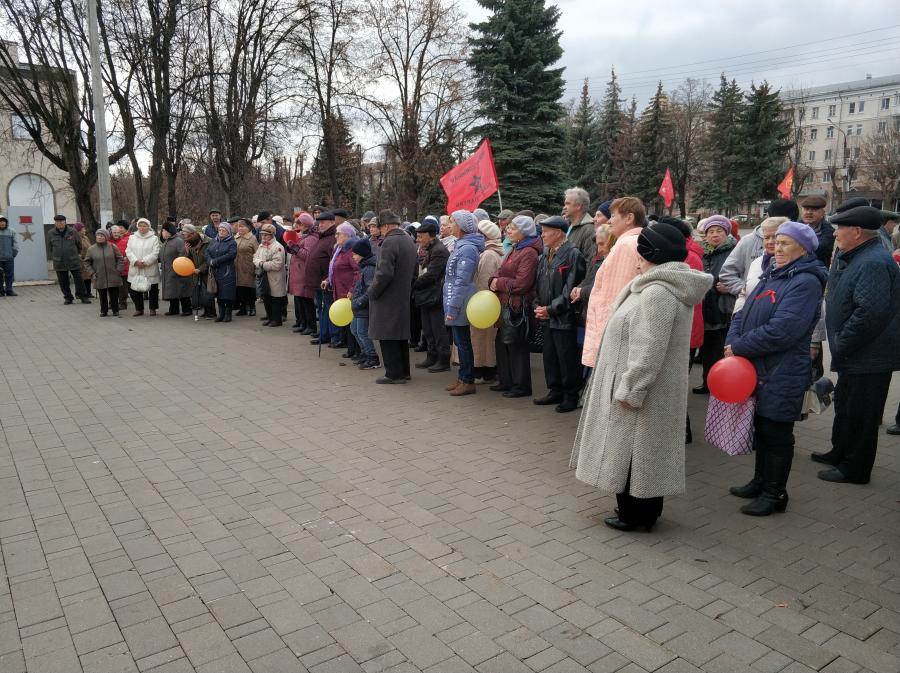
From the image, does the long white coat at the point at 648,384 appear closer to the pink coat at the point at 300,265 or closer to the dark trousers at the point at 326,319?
the dark trousers at the point at 326,319

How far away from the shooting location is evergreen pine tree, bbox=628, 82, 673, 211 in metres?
46.3

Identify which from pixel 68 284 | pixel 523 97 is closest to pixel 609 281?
pixel 68 284

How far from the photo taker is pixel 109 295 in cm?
1487

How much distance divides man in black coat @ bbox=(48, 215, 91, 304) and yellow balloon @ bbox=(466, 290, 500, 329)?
508 inches

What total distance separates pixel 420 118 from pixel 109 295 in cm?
1976

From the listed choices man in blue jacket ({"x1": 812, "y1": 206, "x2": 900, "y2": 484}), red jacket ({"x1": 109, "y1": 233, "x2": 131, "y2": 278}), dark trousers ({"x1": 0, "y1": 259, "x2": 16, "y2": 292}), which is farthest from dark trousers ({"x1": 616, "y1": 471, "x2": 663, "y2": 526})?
dark trousers ({"x1": 0, "y1": 259, "x2": 16, "y2": 292})

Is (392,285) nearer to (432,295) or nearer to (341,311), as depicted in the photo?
(432,295)

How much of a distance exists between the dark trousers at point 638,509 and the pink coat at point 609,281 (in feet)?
3.63

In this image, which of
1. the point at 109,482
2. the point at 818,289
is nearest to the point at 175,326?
the point at 109,482

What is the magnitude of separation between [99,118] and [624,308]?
55.3ft

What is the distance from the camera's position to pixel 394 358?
8.30 meters

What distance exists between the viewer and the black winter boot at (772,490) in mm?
4453

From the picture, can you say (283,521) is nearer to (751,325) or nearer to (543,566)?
(543,566)

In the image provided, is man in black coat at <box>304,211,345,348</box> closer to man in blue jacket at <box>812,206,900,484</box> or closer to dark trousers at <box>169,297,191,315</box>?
dark trousers at <box>169,297,191,315</box>
